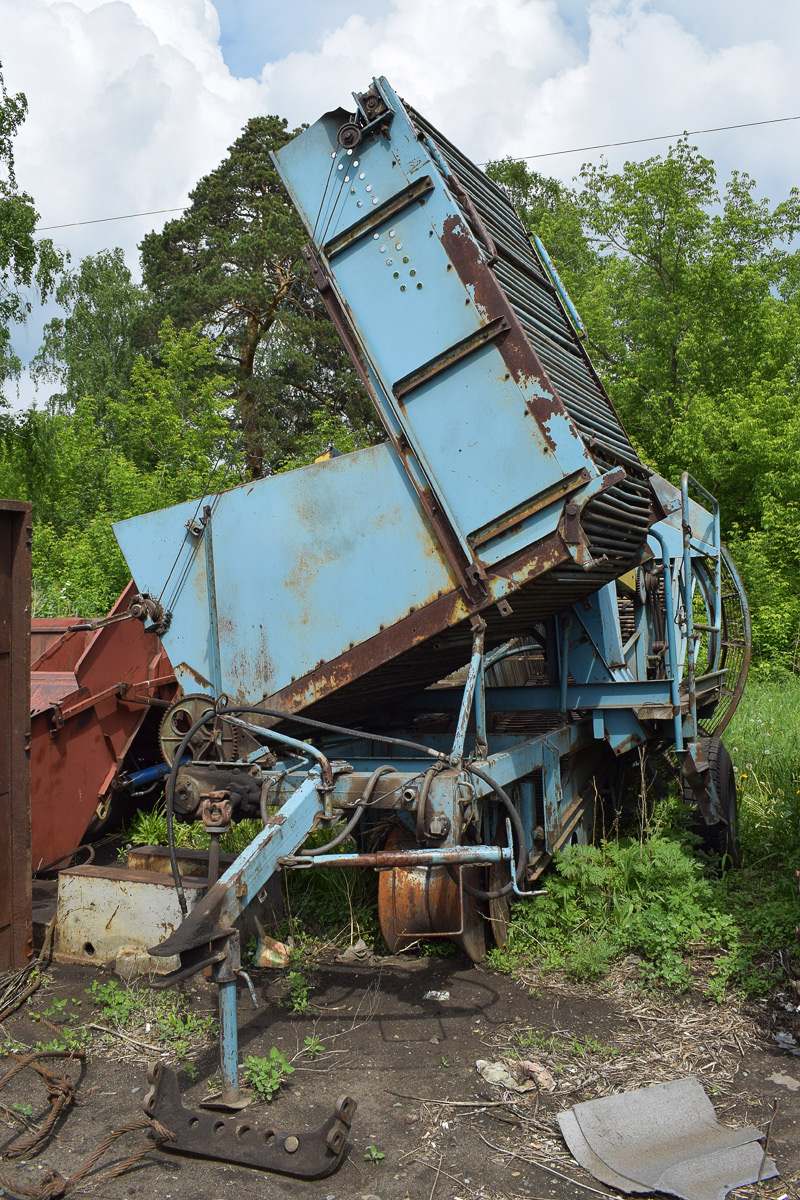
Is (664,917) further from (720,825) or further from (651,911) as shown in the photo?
(720,825)

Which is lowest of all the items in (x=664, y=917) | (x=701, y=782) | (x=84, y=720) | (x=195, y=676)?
(x=664, y=917)

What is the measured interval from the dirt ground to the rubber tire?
1829mm

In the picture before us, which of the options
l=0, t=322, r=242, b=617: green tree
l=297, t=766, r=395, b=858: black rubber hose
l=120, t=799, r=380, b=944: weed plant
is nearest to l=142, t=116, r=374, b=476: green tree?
l=0, t=322, r=242, b=617: green tree

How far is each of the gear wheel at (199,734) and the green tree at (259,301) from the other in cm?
1598

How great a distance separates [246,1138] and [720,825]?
3928 mm

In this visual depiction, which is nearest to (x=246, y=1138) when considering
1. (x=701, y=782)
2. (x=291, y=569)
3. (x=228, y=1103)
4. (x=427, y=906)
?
(x=228, y=1103)

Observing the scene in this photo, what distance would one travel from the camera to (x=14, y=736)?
4645 millimetres

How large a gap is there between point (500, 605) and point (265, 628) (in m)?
1.20

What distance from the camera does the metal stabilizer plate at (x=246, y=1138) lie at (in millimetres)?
2877

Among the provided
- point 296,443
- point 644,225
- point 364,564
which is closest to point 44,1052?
point 364,564

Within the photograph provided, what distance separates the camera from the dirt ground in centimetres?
289

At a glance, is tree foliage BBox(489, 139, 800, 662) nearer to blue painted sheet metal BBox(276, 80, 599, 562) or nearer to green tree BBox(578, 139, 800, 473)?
green tree BBox(578, 139, 800, 473)

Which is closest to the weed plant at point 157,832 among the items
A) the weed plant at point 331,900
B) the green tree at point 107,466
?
the weed plant at point 331,900

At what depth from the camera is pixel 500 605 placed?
414 centimetres
